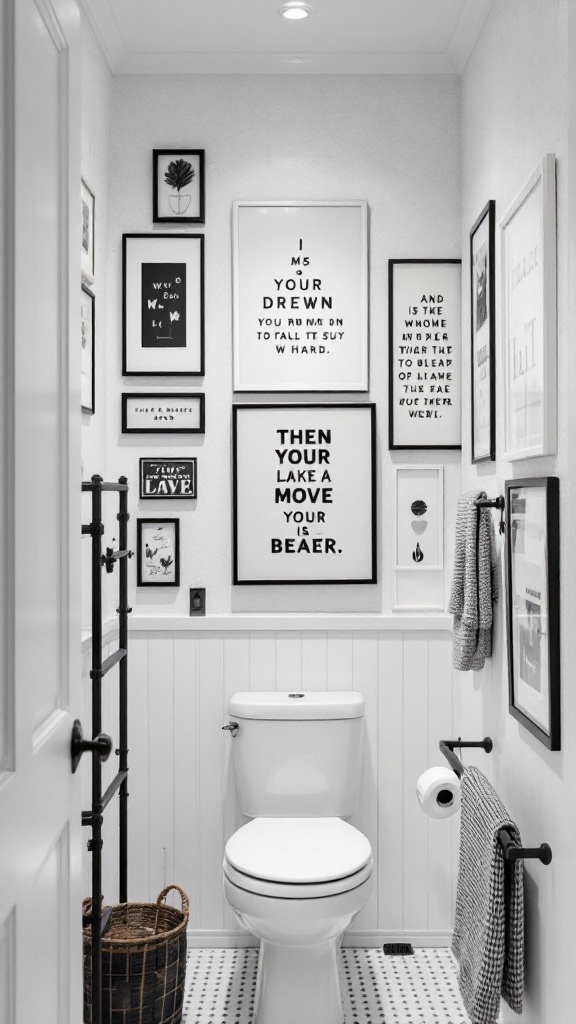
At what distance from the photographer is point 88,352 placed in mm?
2326

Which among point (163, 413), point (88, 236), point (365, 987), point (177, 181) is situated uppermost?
point (177, 181)

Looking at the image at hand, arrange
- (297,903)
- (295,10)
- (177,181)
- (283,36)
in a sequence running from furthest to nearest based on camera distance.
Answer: (177,181), (283,36), (295,10), (297,903)

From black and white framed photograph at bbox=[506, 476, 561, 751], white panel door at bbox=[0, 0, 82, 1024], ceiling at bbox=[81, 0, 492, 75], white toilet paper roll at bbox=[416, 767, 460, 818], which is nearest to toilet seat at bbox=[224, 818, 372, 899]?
white toilet paper roll at bbox=[416, 767, 460, 818]

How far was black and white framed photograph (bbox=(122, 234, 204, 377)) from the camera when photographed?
2.61 meters

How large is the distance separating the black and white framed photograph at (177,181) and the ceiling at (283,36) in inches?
9.8

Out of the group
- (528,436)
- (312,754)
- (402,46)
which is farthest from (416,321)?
(312,754)

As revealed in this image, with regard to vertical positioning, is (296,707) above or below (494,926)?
above

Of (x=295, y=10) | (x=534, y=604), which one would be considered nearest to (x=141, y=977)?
(x=534, y=604)

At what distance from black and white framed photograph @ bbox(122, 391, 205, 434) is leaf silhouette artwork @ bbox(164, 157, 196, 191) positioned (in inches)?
24.6

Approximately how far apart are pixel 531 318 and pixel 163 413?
125cm

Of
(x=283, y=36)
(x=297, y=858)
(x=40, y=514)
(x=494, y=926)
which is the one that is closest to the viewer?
(x=40, y=514)

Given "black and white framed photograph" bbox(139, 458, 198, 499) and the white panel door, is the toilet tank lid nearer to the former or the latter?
"black and white framed photograph" bbox(139, 458, 198, 499)

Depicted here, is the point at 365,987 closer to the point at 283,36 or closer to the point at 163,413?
the point at 163,413

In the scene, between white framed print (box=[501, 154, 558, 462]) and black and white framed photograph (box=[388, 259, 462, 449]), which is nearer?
white framed print (box=[501, 154, 558, 462])
